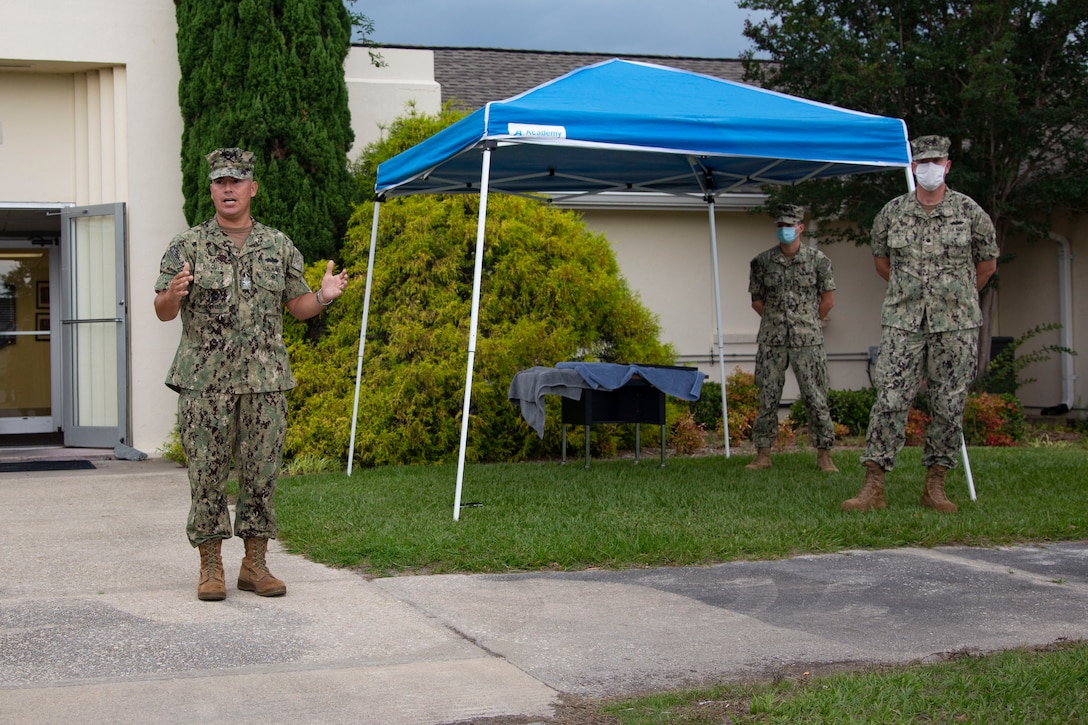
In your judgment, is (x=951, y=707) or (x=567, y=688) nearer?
(x=951, y=707)

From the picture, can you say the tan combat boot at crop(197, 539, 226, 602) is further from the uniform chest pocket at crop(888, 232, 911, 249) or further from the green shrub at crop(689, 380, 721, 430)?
the green shrub at crop(689, 380, 721, 430)

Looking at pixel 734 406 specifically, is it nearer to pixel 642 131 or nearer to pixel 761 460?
pixel 761 460

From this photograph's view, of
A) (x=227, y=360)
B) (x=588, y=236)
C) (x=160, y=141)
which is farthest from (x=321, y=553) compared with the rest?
(x=160, y=141)

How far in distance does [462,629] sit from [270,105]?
764 centimetres

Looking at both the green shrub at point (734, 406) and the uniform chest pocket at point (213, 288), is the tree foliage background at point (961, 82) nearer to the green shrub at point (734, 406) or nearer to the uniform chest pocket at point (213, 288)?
the green shrub at point (734, 406)

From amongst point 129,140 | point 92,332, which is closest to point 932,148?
point 129,140

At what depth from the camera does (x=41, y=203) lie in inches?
468

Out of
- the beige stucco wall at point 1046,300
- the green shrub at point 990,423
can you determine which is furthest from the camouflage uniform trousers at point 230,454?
the beige stucco wall at point 1046,300

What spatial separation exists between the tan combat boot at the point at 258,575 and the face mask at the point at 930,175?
458 cm

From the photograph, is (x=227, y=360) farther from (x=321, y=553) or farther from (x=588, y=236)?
(x=588, y=236)

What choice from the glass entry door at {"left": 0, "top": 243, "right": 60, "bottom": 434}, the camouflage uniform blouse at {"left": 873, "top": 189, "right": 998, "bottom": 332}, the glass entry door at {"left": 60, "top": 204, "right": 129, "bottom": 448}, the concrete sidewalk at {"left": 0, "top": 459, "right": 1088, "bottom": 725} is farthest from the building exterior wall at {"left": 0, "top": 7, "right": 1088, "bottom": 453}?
the camouflage uniform blouse at {"left": 873, "top": 189, "right": 998, "bottom": 332}

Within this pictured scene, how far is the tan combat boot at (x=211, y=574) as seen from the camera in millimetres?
5188

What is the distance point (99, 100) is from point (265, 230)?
7654 mm

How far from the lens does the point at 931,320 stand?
7.16 metres
